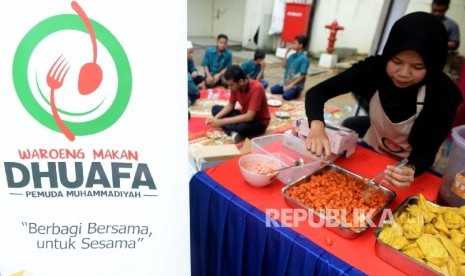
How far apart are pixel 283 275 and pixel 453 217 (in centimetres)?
57

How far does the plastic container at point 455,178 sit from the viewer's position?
3.45 ft

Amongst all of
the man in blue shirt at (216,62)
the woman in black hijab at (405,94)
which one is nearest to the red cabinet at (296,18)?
the man in blue shirt at (216,62)

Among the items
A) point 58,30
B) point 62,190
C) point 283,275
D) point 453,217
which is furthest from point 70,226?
point 453,217

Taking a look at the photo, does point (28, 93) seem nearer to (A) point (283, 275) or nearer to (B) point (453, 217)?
(A) point (283, 275)

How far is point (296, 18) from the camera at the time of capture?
7059 millimetres

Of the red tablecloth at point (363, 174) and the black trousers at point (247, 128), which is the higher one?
the red tablecloth at point (363, 174)

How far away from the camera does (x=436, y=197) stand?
1228 millimetres

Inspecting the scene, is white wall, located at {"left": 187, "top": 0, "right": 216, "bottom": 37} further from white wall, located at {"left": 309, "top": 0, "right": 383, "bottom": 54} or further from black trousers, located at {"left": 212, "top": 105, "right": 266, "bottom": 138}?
black trousers, located at {"left": 212, "top": 105, "right": 266, "bottom": 138}

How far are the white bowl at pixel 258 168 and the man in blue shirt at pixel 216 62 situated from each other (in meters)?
3.50

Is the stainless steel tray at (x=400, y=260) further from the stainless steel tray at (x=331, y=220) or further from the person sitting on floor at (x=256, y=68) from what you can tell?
the person sitting on floor at (x=256, y=68)

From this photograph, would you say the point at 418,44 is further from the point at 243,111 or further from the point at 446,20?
the point at 446,20

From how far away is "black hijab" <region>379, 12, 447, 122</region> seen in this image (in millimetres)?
1161

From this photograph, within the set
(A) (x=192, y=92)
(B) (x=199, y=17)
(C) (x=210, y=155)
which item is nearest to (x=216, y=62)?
(A) (x=192, y=92)

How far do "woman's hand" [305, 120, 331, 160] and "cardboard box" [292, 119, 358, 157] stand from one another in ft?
0.19
